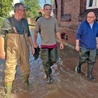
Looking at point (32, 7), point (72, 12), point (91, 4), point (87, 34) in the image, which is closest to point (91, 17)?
point (87, 34)

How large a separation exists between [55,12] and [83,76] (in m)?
9.33

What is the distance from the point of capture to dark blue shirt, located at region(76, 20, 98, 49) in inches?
235

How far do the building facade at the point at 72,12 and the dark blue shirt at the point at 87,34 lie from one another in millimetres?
3907

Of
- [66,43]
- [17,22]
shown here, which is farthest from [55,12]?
[17,22]

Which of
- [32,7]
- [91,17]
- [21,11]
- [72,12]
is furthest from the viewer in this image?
[32,7]

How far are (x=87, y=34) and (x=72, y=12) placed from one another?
6.17 meters

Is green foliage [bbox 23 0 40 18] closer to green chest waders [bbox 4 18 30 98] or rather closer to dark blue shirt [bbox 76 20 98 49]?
dark blue shirt [bbox 76 20 98 49]

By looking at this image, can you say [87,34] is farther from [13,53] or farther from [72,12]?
[72,12]

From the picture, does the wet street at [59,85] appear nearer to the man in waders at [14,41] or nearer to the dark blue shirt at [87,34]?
the man in waders at [14,41]

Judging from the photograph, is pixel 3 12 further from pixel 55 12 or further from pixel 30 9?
pixel 30 9

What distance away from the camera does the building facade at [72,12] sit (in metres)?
10.7

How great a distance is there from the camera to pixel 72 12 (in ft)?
39.3

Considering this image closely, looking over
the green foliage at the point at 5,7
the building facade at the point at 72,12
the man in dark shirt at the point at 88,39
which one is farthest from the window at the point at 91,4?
the green foliage at the point at 5,7

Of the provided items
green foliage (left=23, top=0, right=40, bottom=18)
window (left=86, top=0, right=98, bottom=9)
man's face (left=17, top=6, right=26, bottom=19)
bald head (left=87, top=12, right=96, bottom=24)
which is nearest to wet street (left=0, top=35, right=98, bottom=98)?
bald head (left=87, top=12, right=96, bottom=24)
